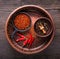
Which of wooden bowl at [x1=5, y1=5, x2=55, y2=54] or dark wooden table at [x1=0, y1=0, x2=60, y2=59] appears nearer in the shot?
wooden bowl at [x1=5, y1=5, x2=55, y2=54]

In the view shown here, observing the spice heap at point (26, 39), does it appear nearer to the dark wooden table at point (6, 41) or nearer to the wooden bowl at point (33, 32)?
the wooden bowl at point (33, 32)

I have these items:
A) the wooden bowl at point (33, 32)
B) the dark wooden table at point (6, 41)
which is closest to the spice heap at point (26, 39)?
the wooden bowl at point (33, 32)

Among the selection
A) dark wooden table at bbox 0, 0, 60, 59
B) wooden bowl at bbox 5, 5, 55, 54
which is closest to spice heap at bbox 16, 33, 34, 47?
wooden bowl at bbox 5, 5, 55, 54

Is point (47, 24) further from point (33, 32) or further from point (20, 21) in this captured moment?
point (20, 21)

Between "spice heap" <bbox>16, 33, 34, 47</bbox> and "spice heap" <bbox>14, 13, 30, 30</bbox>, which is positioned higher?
"spice heap" <bbox>14, 13, 30, 30</bbox>

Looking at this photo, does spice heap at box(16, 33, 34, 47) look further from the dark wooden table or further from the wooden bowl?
the dark wooden table

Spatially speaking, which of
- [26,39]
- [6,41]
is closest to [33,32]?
[26,39]

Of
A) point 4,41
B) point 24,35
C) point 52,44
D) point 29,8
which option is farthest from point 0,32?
point 52,44
